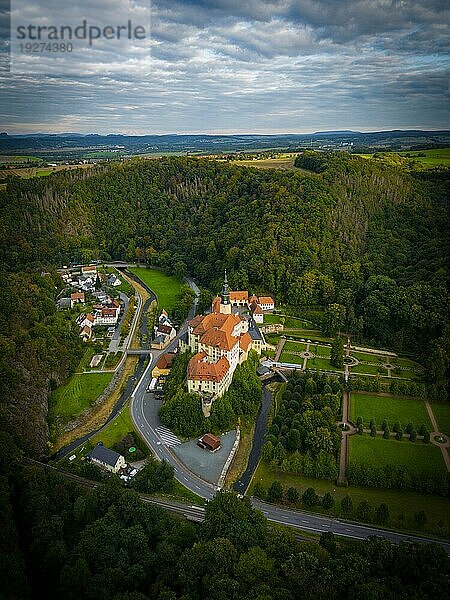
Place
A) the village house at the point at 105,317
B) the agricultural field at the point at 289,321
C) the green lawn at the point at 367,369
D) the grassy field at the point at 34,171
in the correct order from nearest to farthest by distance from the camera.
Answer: the green lawn at the point at 367,369 → the agricultural field at the point at 289,321 → the village house at the point at 105,317 → the grassy field at the point at 34,171

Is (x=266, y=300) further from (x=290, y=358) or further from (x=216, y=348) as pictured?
(x=216, y=348)

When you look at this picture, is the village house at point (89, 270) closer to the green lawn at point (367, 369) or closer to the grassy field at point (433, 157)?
the green lawn at point (367, 369)

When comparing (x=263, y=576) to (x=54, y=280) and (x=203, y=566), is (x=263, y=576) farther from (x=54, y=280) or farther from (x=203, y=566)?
(x=54, y=280)

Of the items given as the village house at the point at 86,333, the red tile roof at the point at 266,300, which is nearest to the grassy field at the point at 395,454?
the red tile roof at the point at 266,300

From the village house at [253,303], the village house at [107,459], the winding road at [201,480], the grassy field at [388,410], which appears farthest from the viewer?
the village house at [253,303]

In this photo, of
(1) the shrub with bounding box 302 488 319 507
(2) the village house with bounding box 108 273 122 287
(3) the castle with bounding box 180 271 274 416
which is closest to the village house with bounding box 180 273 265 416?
(3) the castle with bounding box 180 271 274 416

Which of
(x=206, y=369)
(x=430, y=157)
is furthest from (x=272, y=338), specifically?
(x=430, y=157)

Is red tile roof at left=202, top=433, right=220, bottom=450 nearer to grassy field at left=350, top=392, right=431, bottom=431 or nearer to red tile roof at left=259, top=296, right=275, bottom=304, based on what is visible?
grassy field at left=350, top=392, right=431, bottom=431
